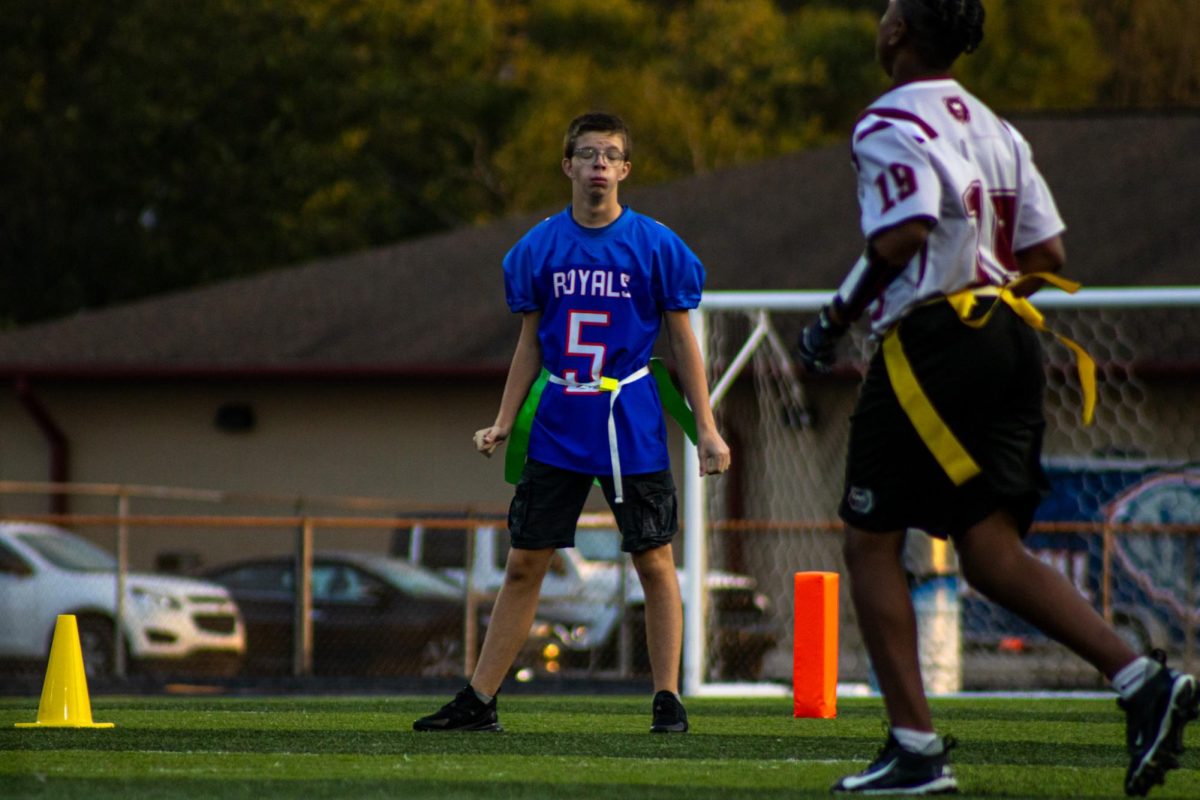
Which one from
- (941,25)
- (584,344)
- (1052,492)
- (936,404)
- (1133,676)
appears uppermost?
(941,25)

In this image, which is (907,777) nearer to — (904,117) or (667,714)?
(904,117)

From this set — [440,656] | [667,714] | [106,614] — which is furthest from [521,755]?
[106,614]

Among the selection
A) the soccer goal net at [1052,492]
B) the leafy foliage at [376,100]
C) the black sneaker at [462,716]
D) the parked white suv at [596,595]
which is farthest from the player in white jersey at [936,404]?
the leafy foliage at [376,100]

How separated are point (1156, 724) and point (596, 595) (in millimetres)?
13219

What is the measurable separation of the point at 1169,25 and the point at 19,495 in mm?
25452

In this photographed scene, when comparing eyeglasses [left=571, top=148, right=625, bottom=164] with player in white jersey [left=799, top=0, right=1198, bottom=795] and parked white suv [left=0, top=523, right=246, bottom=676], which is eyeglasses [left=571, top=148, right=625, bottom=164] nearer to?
player in white jersey [left=799, top=0, right=1198, bottom=795]

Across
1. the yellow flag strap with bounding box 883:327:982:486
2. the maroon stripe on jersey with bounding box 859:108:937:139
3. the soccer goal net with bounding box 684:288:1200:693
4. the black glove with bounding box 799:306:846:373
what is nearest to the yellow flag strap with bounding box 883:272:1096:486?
the yellow flag strap with bounding box 883:327:982:486

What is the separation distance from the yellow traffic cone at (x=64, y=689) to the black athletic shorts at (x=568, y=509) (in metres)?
1.53

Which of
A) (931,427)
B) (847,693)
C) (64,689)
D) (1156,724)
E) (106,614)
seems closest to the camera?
(1156,724)

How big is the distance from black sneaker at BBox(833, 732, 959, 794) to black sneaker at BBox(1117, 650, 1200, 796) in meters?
0.42

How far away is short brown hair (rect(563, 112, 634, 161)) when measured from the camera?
6.92 m

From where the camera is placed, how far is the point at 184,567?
22.4m

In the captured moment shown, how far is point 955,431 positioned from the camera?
4918 millimetres

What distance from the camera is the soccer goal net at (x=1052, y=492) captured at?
53.7 ft
